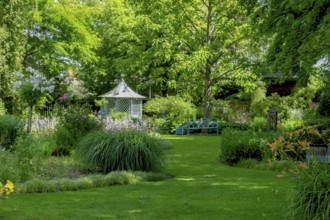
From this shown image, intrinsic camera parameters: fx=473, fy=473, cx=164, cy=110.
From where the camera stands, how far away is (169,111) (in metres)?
25.4

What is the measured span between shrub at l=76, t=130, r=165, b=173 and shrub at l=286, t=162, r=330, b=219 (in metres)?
4.75

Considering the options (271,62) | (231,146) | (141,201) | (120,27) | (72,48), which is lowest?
(141,201)

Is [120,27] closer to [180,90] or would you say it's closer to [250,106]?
[180,90]

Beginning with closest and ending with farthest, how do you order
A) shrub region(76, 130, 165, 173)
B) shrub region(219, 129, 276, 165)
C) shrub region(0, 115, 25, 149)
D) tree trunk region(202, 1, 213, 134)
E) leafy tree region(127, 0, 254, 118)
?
A: shrub region(76, 130, 165, 173)
shrub region(219, 129, 276, 165)
shrub region(0, 115, 25, 149)
leafy tree region(127, 0, 254, 118)
tree trunk region(202, 1, 213, 134)

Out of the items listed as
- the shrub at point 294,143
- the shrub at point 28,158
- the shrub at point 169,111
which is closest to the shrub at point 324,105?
the shrub at point 294,143

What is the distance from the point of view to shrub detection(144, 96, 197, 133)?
78.3 ft

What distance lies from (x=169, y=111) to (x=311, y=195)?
20.3m

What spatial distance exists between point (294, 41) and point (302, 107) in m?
18.9

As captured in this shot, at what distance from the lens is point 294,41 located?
7.92 meters

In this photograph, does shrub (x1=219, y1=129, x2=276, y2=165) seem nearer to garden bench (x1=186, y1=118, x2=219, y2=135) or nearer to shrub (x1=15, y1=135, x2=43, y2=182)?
shrub (x1=15, y1=135, x2=43, y2=182)

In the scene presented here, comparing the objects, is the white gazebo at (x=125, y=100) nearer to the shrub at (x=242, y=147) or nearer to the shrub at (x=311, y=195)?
the shrub at (x=242, y=147)

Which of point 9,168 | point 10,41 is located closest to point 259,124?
point 10,41

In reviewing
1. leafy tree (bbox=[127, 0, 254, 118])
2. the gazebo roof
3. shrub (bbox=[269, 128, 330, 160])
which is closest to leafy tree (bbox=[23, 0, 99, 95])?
the gazebo roof

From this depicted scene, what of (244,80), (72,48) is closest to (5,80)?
(72,48)
